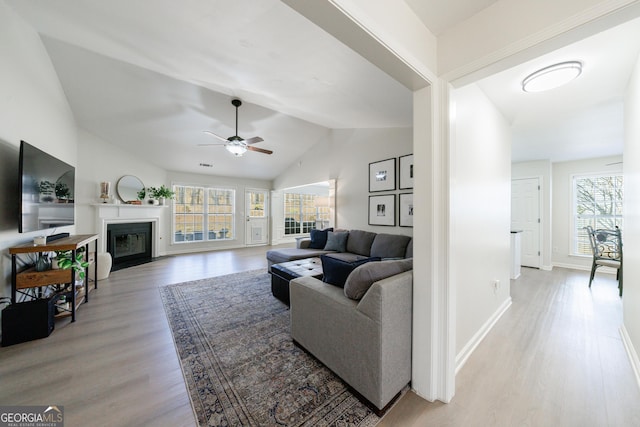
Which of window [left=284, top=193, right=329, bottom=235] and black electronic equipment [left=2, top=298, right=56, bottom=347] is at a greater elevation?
window [left=284, top=193, right=329, bottom=235]

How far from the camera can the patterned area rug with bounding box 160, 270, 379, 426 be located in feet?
4.32

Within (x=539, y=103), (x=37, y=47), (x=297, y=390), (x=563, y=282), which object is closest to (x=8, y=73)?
(x=37, y=47)

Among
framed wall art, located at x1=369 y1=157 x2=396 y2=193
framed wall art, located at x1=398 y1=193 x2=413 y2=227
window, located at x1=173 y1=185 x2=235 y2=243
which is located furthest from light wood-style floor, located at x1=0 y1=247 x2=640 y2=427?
window, located at x1=173 y1=185 x2=235 y2=243

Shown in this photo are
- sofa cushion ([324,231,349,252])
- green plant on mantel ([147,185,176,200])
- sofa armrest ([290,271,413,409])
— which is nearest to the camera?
sofa armrest ([290,271,413,409])

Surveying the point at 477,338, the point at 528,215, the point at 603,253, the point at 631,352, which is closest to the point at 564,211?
the point at 528,215

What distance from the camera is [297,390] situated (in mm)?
1497

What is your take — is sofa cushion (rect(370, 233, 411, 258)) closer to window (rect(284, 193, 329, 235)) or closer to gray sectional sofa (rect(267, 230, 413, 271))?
gray sectional sofa (rect(267, 230, 413, 271))

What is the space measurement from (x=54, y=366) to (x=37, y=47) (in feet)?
11.7

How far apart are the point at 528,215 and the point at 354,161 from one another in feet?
13.1

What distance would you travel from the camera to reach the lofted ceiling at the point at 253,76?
168cm

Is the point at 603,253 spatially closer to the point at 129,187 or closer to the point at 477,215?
the point at 477,215

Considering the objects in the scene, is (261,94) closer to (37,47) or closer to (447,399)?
(37,47)

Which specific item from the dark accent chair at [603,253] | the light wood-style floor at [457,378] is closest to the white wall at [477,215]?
the light wood-style floor at [457,378]

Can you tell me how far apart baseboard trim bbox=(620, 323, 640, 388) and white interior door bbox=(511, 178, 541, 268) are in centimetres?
307
